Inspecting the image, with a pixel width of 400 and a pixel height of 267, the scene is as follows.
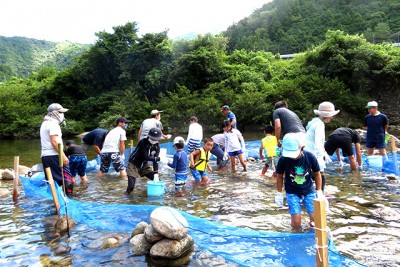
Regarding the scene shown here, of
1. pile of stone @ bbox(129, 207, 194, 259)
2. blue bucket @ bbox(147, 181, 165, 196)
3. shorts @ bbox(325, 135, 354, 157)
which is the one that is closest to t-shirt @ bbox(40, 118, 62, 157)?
blue bucket @ bbox(147, 181, 165, 196)

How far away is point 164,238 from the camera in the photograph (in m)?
4.55

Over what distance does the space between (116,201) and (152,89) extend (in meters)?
27.6

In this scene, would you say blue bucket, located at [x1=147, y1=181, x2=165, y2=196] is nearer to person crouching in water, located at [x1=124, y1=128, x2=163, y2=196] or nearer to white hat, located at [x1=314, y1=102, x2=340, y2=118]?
person crouching in water, located at [x1=124, y1=128, x2=163, y2=196]

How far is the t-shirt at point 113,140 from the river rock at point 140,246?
4860 millimetres

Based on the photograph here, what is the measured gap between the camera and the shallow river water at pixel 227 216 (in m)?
4.40

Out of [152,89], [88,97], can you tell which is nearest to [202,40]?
[152,89]

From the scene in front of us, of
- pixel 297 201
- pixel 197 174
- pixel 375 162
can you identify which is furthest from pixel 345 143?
pixel 297 201

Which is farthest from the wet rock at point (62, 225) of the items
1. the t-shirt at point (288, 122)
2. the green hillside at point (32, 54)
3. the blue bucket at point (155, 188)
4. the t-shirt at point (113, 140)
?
the green hillside at point (32, 54)

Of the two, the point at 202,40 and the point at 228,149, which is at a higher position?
the point at 202,40

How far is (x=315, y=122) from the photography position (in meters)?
6.20

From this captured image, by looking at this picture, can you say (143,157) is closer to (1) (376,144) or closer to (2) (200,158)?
(2) (200,158)

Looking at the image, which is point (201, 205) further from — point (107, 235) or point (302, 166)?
point (302, 166)

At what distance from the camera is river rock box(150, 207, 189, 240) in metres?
4.40

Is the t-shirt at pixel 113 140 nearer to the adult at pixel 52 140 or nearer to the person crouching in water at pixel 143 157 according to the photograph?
the person crouching in water at pixel 143 157
